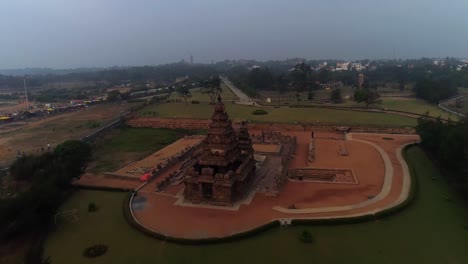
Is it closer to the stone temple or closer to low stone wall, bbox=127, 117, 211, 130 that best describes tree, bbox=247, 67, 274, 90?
low stone wall, bbox=127, 117, 211, 130

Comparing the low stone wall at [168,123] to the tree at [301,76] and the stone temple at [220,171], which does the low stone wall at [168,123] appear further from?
the tree at [301,76]

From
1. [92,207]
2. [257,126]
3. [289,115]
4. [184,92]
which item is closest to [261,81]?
[184,92]

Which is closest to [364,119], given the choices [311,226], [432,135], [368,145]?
[368,145]

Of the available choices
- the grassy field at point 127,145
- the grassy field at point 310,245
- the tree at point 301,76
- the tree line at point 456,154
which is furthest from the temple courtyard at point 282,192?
the tree at point 301,76

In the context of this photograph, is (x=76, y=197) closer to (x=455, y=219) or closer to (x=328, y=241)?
(x=328, y=241)

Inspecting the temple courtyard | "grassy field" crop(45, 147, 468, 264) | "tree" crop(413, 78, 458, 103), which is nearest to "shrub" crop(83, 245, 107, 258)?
"grassy field" crop(45, 147, 468, 264)

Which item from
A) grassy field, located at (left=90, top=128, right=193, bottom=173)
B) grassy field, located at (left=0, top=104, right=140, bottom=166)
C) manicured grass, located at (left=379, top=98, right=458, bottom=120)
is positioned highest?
manicured grass, located at (left=379, top=98, right=458, bottom=120)

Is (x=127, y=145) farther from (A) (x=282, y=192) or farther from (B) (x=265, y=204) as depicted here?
(B) (x=265, y=204)
